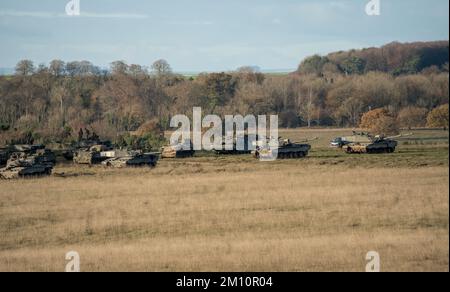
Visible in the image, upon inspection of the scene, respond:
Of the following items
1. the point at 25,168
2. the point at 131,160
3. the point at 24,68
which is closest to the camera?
the point at 25,168

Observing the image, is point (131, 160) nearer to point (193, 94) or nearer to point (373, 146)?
point (373, 146)

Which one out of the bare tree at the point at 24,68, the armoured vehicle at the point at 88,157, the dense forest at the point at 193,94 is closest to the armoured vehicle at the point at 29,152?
the armoured vehicle at the point at 88,157

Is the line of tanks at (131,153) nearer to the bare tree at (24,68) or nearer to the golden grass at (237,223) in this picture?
the golden grass at (237,223)

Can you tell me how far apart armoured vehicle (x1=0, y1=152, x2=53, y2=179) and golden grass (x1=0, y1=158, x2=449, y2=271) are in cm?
371

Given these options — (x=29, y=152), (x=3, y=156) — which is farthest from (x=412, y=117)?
(x=3, y=156)

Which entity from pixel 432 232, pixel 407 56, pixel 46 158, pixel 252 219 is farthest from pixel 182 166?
pixel 407 56

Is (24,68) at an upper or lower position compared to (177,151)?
upper

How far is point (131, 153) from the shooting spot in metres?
31.3

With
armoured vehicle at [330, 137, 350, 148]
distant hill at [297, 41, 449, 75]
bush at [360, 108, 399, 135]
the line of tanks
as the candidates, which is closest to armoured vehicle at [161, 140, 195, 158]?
the line of tanks

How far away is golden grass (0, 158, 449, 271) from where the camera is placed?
42.4ft

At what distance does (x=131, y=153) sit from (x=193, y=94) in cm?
2332

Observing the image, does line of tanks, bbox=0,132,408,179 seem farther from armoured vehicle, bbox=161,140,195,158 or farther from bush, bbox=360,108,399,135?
bush, bbox=360,108,399,135

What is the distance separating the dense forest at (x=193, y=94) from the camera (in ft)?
139
